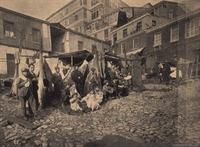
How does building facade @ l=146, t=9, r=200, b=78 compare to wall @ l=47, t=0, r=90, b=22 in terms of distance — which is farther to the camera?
wall @ l=47, t=0, r=90, b=22

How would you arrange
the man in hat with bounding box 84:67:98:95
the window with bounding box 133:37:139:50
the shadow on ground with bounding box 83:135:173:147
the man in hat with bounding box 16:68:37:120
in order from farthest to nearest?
the man in hat with bounding box 84:67:98:95 → the window with bounding box 133:37:139:50 → the man in hat with bounding box 16:68:37:120 → the shadow on ground with bounding box 83:135:173:147

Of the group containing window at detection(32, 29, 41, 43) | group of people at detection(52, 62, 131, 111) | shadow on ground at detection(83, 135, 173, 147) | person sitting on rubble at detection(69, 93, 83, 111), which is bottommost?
shadow on ground at detection(83, 135, 173, 147)

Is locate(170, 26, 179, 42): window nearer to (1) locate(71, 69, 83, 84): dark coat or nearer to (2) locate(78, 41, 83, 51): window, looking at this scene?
(2) locate(78, 41, 83, 51): window

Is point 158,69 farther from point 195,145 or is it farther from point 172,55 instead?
point 195,145

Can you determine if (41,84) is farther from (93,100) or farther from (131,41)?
(131,41)

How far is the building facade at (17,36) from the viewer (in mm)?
1504

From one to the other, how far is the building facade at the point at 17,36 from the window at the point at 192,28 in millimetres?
1668

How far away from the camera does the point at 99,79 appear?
2.10m

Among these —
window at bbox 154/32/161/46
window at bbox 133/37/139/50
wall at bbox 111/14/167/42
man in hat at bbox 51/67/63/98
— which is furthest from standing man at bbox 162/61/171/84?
man in hat at bbox 51/67/63/98

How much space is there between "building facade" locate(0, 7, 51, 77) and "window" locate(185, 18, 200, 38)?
1668 millimetres

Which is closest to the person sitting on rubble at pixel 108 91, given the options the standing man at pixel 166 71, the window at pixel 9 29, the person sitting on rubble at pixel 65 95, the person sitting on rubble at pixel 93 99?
the person sitting on rubble at pixel 93 99

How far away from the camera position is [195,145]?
1.34 metres

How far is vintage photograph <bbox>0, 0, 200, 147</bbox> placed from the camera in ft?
4.62

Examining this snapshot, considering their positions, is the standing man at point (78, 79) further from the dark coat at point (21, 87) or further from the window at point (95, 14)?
the window at point (95, 14)
